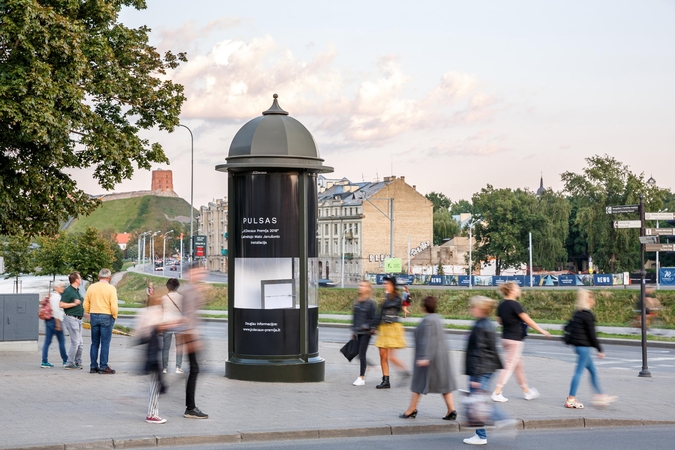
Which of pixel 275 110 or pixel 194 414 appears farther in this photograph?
pixel 275 110

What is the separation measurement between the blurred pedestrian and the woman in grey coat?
2621 millimetres

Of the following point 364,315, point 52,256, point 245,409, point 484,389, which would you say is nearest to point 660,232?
point 364,315

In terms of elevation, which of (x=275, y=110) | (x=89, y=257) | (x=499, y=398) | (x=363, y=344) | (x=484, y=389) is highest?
(x=275, y=110)

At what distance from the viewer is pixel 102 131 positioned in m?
23.3

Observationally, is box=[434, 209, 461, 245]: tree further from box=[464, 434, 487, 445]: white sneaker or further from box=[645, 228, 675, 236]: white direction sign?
box=[464, 434, 487, 445]: white sneaker

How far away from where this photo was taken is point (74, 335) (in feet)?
56.9

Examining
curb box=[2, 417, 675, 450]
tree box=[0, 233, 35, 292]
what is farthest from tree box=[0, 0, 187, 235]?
tree box=[0, 233, 35, 292]

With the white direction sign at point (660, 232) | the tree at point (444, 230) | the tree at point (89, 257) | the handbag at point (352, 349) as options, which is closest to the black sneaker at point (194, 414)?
the handbag at point (352, 349)

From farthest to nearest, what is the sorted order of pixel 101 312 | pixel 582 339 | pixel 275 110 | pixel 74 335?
pixel 74 335
pixel 101 312
pixel 275 110
pixel 582 339

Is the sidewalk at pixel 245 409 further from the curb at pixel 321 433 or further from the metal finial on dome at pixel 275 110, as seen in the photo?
the metal finial on dome at pixel 275 110

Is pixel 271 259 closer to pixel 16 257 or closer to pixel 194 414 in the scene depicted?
pixel 194 414

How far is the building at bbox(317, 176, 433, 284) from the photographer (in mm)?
111750

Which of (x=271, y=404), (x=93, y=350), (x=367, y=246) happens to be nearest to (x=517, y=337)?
(x=271, y=404)

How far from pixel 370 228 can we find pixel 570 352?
8769cm
